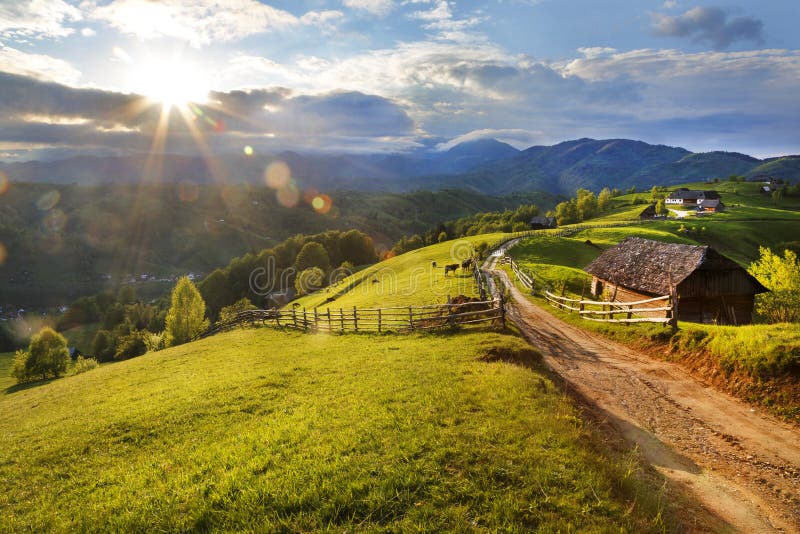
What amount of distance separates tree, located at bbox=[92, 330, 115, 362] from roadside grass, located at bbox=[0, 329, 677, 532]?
90478mm

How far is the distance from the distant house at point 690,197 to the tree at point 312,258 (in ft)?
445

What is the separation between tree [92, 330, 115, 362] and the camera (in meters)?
87.4

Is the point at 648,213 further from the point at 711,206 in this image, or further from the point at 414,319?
the point at 414,319

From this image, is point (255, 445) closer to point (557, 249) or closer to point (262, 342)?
point (262, 342)

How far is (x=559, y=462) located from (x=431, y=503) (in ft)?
10.3

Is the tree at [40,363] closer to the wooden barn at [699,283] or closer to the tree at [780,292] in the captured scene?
the wooden barn at [699,283]

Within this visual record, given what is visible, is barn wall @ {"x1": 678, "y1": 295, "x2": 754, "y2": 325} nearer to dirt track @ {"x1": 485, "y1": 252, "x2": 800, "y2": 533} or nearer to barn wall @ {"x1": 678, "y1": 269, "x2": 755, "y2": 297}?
barn wall @ {"x1": 678, "y1": 269, "x2": 755, "y2": 297}

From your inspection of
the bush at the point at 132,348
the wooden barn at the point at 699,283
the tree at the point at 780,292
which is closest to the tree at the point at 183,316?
the bush at the point at 132,348

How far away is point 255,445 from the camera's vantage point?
9.59 metres

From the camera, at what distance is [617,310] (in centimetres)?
2316

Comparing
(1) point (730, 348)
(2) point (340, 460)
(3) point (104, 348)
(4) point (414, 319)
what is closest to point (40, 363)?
(3) point (104, 348)

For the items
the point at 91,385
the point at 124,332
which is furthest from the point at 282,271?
the point at 91,385

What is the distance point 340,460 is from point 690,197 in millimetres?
172799

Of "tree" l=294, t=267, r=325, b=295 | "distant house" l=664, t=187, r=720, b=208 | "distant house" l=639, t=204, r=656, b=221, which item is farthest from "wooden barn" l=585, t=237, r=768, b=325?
"distant house" l=664, t=187, r=720, b=208
